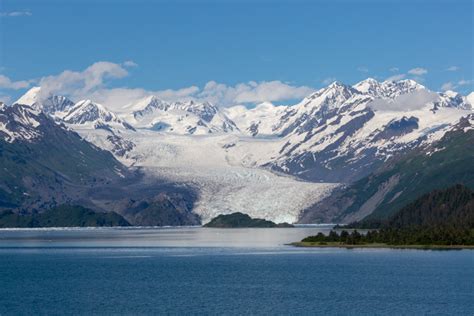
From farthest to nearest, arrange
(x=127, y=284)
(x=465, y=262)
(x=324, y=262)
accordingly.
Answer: (x=324, y=262) < (x=465, y=262) < (x=127, y=284)

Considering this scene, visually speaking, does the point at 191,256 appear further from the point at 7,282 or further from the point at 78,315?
the point at 78,315

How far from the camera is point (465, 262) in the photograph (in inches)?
6093

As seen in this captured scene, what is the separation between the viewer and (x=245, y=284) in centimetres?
12950

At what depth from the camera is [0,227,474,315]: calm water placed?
4200 inches

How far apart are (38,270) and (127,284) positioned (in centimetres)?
2959

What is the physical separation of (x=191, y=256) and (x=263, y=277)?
50.8 metres

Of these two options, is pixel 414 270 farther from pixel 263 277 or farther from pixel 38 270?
pixel 38 270

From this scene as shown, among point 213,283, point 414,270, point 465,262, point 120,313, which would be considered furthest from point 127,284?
point 465,262

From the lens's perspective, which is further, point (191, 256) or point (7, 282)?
point (191, 256)

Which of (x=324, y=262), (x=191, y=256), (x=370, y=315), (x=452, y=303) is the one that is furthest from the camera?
(x=191, y=256)

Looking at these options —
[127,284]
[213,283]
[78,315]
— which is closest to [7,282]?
[127,284]

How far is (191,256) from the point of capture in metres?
188

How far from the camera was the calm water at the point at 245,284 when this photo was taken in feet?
350

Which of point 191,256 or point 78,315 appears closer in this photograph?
point 78,315
